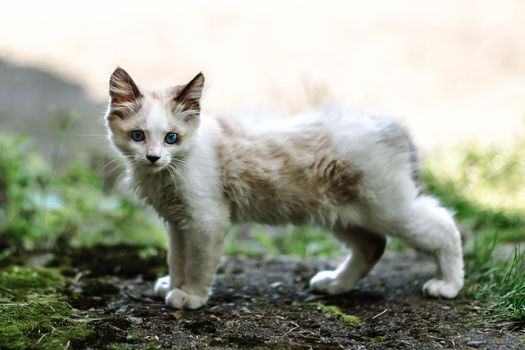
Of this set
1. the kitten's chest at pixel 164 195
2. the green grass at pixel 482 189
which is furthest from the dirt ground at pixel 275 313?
the green grass at pixel 482 189

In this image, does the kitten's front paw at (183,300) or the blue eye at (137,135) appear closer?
the blue eye at (137,135)

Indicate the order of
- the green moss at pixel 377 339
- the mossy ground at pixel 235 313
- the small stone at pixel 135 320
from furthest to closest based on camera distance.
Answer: the small stone at pixel 135 320
the green moss at pixel 377 339
the mossy ground at pixel 235 313

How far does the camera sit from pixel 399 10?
32.3ft

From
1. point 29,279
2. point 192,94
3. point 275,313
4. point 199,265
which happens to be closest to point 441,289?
point 275,313

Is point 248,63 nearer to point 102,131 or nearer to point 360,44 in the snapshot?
→ point 360,44

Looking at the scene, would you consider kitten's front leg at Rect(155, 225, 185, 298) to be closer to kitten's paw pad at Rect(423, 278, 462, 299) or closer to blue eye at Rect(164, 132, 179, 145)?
blue eye at Rect(164, 132, 179, 145)

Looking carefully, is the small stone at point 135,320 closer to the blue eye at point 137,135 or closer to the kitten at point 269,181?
the kitten at point 269,181

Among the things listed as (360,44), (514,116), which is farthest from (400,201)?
(360,44)

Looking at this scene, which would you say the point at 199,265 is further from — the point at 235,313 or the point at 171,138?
the point at 171,138

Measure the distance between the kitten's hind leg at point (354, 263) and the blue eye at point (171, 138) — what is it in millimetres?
1135

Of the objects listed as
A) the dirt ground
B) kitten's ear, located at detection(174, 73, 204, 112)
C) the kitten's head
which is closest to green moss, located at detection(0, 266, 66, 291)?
the dirt ground

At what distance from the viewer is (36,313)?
2760mm

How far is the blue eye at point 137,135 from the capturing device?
2998mm

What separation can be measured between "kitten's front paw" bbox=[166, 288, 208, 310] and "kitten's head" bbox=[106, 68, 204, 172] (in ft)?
2.09
